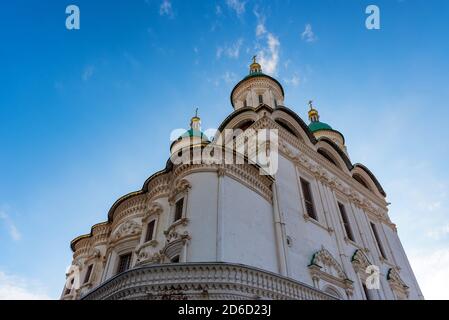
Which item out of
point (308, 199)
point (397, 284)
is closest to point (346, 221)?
point (308, 199)

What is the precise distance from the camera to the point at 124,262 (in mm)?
16141

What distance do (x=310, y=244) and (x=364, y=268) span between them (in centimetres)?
429

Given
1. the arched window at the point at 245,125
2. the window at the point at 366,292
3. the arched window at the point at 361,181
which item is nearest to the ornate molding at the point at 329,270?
the window at the point at 366,292

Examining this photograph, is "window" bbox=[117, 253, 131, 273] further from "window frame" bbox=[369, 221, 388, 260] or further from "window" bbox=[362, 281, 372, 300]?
"window frame" bbox=[369, 221, 388, 260]

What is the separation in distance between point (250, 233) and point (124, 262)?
6990 mm

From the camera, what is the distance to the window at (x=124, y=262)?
15914mm

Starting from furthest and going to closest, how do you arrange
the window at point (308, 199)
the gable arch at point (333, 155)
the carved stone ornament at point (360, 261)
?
the gable arch at point (333, 155) < the window at point (308, 199) < the carved stone ornament at point (360, 261)

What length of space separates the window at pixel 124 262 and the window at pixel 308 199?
857 cm

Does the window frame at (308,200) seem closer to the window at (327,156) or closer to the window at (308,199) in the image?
the window at (308,199)

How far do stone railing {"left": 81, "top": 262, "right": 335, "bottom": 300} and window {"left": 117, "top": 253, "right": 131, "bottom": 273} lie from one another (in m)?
6.25

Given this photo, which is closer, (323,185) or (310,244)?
(310,244)
